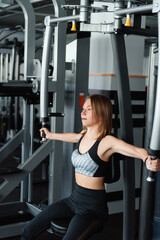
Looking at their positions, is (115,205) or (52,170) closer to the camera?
(52,170)

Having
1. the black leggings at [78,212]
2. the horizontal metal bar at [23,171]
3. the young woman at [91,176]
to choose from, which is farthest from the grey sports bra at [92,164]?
the horizontal metal bar at [23,171]

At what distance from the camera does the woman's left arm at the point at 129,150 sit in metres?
1.50

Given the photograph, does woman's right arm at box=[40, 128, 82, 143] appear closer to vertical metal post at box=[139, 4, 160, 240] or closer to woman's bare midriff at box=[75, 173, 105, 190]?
woman's bare midriff at box=[75, 173, 105, 190]

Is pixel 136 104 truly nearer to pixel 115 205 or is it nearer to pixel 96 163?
pixel 115 205

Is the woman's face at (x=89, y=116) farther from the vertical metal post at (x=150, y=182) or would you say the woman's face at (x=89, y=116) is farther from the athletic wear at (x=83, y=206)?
the vertical metal post at (x=150, y=182)

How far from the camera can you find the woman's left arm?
1.50m

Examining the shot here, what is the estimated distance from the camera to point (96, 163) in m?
2.10

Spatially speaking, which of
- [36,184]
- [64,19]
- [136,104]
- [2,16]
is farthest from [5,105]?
[64,19]

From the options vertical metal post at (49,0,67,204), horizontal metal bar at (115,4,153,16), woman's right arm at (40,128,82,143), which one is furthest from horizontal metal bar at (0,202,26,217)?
horizontal metal bar at (115,4,153,16)

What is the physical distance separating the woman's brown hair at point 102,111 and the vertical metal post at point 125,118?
0.20m

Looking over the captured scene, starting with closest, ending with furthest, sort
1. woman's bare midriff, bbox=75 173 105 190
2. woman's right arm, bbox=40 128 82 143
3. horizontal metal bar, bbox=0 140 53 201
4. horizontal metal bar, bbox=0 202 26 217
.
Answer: woman's bare midriff, bbox=75 173 105 190 < woman's right arm, bbox=40 128 82 143 < horizontal metal bar, bbox=0 140 53 201 < horizontal metal bar, bbox=0 202 26 217

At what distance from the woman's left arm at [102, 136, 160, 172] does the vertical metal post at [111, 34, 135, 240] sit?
0.06 metres

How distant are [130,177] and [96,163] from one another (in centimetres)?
22

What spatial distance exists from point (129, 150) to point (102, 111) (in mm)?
360
